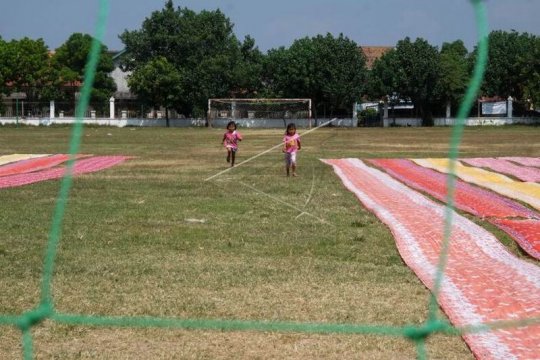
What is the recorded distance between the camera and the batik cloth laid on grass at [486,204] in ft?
24.4

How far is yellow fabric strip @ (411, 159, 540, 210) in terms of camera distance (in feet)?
34.3

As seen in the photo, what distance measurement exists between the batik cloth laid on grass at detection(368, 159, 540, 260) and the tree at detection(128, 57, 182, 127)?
37223mm

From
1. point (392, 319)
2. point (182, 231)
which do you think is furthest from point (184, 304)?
point (182, 231)

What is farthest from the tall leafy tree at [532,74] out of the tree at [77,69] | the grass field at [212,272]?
the grass field at [212,272]

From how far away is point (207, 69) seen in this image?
168 feet

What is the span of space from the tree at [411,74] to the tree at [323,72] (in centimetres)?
144

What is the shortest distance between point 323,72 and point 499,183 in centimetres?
4027

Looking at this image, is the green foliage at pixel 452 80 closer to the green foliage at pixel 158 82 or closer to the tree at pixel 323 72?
the tree at pixel 323 72

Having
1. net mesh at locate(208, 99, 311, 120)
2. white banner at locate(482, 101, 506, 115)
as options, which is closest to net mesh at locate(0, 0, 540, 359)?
net mesh at locate(208, 99, 311, 120)

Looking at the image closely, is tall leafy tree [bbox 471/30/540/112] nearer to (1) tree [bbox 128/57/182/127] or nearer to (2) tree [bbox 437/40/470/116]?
(2) tree [bbox 437/40/470/116]

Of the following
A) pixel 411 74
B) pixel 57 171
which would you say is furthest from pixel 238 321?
pixel 411 74

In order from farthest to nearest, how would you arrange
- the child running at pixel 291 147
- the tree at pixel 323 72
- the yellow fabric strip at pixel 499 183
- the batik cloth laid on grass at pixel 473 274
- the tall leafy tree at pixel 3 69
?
1. the tree at pixel 323 72
2. the tall leafy tree at pixel 3 69
3. the child running at pixel 291 147
4. the yellow fabric strip at pixel 499 183
5. the batik cloth laid on grass at pixel 473 274

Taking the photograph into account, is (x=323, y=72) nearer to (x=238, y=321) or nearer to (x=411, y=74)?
(x=411, y=74)

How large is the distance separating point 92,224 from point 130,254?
178cm
